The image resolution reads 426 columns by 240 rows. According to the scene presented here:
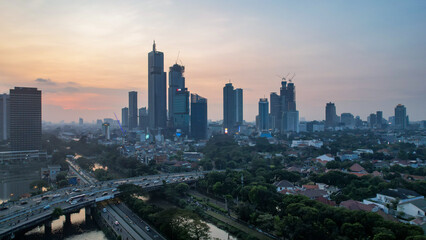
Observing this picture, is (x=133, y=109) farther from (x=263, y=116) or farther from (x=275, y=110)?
(x=275, y=110)

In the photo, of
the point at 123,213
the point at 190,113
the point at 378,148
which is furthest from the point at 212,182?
the point at 190,113

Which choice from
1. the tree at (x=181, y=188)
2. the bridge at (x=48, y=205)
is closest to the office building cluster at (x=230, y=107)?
the tree at (x=181, y=188)

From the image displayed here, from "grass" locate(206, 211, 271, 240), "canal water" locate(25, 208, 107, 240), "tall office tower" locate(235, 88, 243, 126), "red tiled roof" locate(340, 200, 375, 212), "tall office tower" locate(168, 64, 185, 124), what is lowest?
"canal water" locate(25, 208, 107, 240)

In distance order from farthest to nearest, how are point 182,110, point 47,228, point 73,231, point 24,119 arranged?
point 182,110
point 24,119
point 73,231
point 47,228

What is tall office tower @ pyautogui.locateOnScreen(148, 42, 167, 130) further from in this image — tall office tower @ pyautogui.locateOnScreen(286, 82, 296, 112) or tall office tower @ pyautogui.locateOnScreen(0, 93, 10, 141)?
tall office tower @ pyautogui.locateOnScreen(286, 82, 296, 112)

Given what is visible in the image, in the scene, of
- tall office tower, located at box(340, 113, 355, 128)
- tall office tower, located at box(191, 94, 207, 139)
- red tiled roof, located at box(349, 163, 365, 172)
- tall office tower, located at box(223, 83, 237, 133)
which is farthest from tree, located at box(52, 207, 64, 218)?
tall office tower, located at box(340, 113, 355, 128)

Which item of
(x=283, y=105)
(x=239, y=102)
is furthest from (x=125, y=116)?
(x=283, y=105)

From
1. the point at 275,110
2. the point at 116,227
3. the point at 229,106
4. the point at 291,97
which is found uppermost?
Result: the point at 291,97

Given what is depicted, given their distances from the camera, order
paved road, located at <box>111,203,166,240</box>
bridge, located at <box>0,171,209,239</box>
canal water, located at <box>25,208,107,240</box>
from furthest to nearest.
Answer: canal water, located at <box>25,208,107,240</box> → paved road, located at <box>111,203,166,240</box> → bridge, located at <box>0,171,209,239</box>
